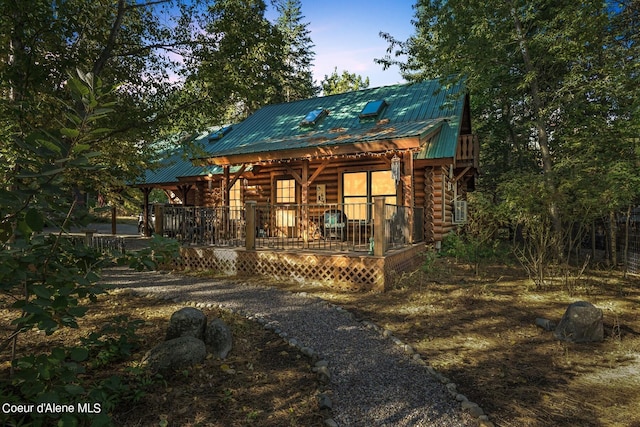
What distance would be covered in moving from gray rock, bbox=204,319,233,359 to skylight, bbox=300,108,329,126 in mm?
12206

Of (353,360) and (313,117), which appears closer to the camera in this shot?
(353,360)

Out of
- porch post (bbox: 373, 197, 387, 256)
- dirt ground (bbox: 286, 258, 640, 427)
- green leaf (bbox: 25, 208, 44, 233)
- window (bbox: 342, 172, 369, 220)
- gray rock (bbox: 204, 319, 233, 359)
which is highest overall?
window (bbox: 342, 172, 369, 220)

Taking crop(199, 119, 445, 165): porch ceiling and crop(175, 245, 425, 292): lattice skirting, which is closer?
crop(175, 245, 425, 292): lattice skirting

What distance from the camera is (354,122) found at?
14.4 meters

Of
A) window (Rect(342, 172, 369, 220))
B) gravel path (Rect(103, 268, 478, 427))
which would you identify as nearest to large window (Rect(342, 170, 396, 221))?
window (Rect(342, 172, 369, 220))

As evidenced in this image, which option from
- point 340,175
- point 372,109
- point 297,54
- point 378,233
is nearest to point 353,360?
point 378,233

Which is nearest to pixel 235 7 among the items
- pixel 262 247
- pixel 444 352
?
pixel 262 247

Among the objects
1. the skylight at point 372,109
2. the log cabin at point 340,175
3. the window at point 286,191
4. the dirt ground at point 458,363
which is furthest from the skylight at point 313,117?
the dirt ground at point 458,363

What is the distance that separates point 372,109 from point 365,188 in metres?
3.81

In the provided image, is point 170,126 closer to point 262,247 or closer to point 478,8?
point 262,247

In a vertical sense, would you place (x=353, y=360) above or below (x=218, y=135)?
below

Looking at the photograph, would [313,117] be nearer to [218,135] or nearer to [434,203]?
[218,135]

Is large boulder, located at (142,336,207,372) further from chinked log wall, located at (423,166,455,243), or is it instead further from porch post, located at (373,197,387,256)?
chinked log wall, located at (423,166,455,243)

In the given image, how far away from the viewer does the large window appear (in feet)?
42.0
